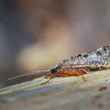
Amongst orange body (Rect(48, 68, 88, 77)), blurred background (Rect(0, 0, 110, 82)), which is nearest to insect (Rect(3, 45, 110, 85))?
orange body (Rect(48, 68, 88, 77))

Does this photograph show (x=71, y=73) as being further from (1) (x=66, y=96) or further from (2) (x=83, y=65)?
(1) (x=66, y=96)

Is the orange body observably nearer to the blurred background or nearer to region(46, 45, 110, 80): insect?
region(46, 45, 110, 80): insect

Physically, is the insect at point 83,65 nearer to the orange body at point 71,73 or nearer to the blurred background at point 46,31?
the orange body at point 71,73

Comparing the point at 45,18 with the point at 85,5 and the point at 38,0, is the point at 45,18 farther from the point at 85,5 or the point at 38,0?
the point at 85,5

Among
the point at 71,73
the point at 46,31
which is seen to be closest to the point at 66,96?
the point at 71,73

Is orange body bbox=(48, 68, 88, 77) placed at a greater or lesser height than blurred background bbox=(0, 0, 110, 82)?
lesser
